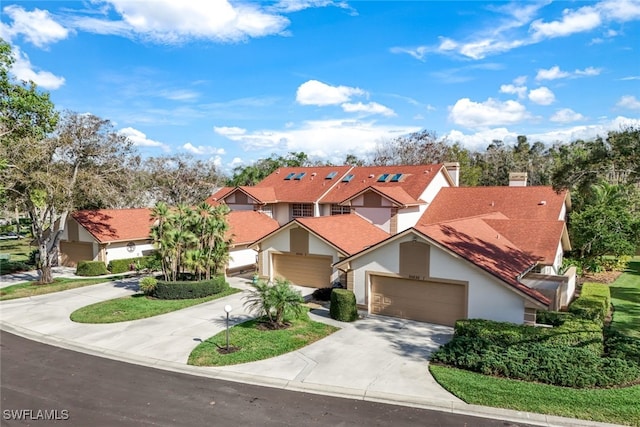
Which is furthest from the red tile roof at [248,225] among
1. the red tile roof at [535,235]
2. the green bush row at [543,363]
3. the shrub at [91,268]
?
the green bush row at [543,363]

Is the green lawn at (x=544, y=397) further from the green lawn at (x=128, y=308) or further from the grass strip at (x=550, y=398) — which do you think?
the green lawn at (x=128, y=308)

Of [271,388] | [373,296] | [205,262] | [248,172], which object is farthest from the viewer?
[248,172]

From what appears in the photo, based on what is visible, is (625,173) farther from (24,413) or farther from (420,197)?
(24,413)

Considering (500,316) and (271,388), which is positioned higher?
(500,316)

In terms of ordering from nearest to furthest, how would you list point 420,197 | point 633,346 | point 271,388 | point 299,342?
point 271,388 < point 633,346 < point 299,342 < point 420,197

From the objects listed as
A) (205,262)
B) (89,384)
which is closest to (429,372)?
(89,384)

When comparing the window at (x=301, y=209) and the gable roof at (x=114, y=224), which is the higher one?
the window at (x=301, y=209)

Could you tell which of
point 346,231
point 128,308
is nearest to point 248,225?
point 346,231
